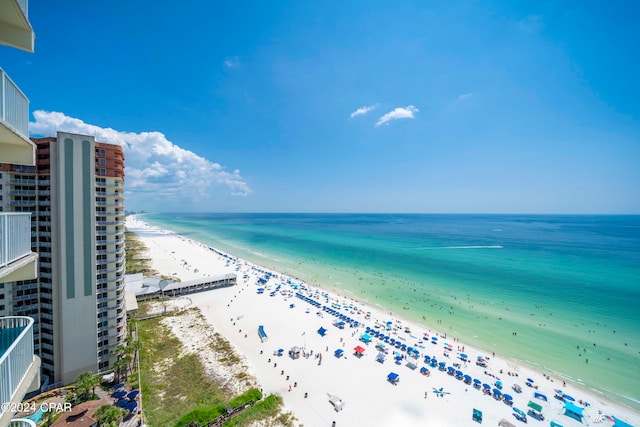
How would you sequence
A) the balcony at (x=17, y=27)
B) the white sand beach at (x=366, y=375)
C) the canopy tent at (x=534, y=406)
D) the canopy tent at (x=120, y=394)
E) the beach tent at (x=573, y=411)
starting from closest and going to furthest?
1. the balcony at (x=17, y=27)
2. the canopy tent at (x=120, y=394)
3. the white sand beach at (x=366, y=375)
4. the beach tent at (x=573, y=411)
5. the canopy tent at (x=534, y=406)

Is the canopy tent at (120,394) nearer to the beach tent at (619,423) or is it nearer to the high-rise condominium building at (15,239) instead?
the high-rise condominium building at (15,239)

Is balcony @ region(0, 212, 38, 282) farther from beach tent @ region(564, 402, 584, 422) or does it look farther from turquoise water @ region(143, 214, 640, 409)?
turquoise water @ region(143, 214, 640, 409)

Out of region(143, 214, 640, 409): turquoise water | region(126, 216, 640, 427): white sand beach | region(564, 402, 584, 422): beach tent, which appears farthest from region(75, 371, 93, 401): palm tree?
region(564, 402, 584, 422): beach tent

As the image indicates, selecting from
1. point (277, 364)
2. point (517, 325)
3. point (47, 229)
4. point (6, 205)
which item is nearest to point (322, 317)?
point (277, 364)

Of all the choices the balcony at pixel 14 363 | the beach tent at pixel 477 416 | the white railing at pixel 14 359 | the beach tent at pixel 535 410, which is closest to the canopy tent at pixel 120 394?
the balcony at pixel 14 363

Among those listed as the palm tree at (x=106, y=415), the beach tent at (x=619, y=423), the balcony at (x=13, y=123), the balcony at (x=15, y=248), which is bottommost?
the beach tent at (x=619, y=423)

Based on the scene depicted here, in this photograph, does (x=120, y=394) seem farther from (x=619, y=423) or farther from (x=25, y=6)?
(x=619, y=423)

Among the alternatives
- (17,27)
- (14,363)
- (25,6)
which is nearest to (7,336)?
(14,363)
